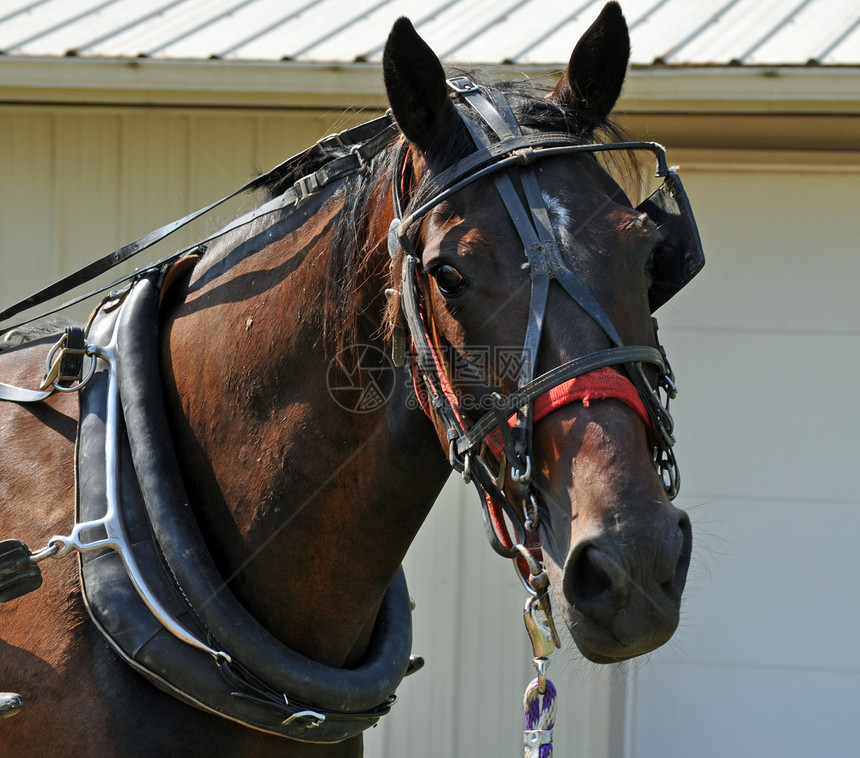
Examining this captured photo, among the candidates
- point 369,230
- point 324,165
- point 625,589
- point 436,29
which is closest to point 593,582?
point 625,589

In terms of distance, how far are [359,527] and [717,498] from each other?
8.18ft

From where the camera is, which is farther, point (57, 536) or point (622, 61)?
point (622, 61)

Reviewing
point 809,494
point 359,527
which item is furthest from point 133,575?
point 809,494

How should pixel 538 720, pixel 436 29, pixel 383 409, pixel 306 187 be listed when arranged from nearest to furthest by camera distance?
pixel 538 720 → pixel 383 409 → pixel 306 187 → pixel 436 29

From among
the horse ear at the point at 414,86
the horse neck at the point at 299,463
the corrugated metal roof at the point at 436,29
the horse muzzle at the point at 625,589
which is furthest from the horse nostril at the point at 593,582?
the corrugated metal roof at the point at 436,29

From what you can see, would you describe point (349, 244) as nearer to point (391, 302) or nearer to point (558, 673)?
point (391, 302)

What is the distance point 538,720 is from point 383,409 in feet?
2.06

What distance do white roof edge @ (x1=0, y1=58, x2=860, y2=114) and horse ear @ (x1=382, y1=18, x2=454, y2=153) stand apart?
171 centimetres

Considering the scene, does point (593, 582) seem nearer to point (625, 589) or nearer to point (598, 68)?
point (625, 589)

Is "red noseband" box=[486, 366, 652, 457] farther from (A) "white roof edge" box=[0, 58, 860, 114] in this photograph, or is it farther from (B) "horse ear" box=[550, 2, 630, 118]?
(A) "white roof edge" box=[0, 58, 860, 114]

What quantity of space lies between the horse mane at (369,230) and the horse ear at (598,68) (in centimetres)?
3

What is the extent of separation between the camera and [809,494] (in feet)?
11.8

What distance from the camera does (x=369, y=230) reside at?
1.58m

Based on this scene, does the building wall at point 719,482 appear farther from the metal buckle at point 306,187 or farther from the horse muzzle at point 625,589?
the horse muzzle at point 625,589
